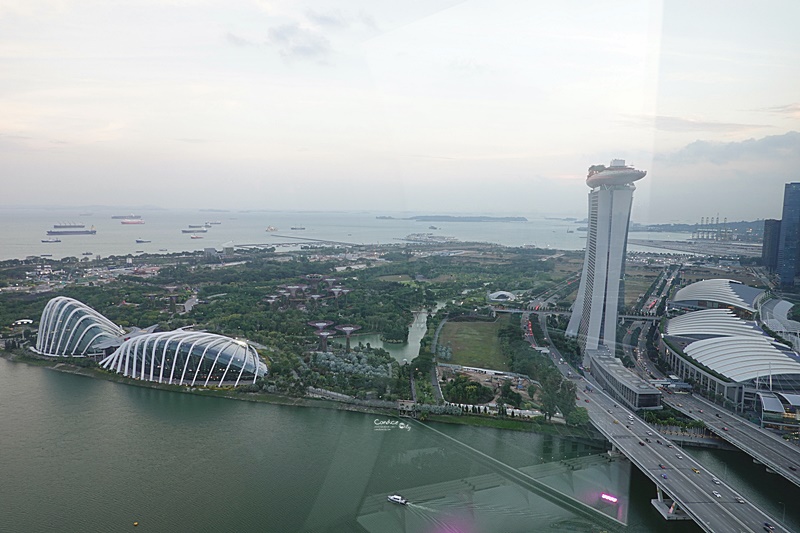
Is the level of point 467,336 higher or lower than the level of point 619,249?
lower

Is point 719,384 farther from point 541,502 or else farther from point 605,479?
point 541,502

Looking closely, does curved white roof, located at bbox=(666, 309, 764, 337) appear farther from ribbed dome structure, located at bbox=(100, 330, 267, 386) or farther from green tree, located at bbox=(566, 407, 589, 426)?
ribbed dome structure, located at bbox=(100, 330, 267, 386)

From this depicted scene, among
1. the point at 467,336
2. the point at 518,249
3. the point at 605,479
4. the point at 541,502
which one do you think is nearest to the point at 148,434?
the point at 541,502

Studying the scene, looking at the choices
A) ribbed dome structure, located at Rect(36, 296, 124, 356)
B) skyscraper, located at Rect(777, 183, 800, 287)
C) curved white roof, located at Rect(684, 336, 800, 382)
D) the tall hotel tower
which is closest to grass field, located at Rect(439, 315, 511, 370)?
the tall hotel tower

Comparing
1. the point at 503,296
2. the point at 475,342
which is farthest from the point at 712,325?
the point at 503,296

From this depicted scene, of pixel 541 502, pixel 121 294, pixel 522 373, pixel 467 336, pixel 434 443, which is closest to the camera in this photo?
pixel 541 502

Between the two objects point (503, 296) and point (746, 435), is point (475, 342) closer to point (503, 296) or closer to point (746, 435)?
point (503, 296)

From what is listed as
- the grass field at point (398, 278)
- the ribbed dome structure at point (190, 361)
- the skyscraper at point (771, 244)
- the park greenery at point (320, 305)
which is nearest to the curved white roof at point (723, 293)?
the skyscraper at point (771, 244)
